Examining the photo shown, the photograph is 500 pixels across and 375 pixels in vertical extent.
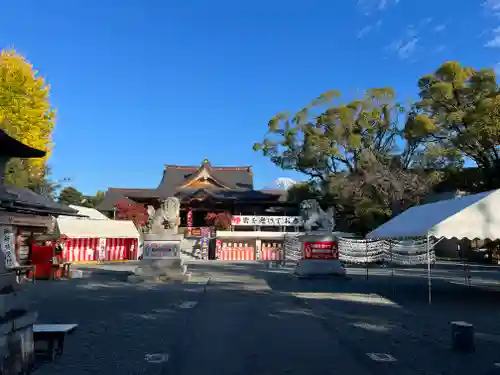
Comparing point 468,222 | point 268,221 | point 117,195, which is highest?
point 117,195

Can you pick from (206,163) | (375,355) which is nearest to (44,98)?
Result: (206,163)

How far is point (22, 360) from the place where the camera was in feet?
15.2

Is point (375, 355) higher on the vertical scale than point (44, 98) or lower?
lower

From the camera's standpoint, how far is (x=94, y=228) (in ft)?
92.0

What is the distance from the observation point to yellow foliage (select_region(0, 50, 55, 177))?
76.2 feet

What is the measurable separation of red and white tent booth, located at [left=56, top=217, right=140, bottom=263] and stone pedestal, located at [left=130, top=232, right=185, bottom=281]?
1023 cm

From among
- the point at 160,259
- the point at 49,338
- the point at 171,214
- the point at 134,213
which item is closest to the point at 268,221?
the point at 134,213

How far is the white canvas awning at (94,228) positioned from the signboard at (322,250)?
15.8m

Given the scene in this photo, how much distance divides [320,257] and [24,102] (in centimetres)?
1906

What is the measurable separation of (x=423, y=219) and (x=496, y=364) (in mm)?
6811

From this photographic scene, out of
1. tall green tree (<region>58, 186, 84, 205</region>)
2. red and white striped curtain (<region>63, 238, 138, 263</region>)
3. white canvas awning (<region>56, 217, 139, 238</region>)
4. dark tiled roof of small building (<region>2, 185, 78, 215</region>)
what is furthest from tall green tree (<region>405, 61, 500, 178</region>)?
tall green tree (<region>58, 186, 84, 205</region>)

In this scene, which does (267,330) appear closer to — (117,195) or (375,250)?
(375,250)

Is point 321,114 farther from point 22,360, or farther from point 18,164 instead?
point 22,360

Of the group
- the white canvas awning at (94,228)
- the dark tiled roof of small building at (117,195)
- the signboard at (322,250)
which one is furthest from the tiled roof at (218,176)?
the signboard at (322,250)
